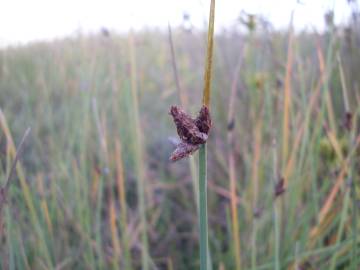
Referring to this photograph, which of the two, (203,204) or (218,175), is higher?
(203,204)

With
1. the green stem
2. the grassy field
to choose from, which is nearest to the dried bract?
the green stem

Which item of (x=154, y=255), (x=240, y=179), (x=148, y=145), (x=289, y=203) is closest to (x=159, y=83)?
(x=148, y=145)

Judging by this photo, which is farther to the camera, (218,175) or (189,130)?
(218,175)

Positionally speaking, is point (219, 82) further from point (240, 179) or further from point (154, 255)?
point (154, 255)

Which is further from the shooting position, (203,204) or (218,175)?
(218,175)

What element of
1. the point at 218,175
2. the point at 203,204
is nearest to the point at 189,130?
the point at 203,204

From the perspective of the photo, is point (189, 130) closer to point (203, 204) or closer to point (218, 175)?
point (203, 204)

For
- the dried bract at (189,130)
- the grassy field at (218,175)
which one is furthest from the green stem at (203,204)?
the grassy field at (218,175)

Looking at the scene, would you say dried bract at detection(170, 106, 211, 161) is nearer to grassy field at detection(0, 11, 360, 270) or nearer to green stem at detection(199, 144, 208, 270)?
green stem at detection(199, 144, 208, 270)

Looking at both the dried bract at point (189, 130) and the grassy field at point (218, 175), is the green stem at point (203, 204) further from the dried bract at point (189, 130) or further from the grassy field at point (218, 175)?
the grassy field at point (218, 175)
